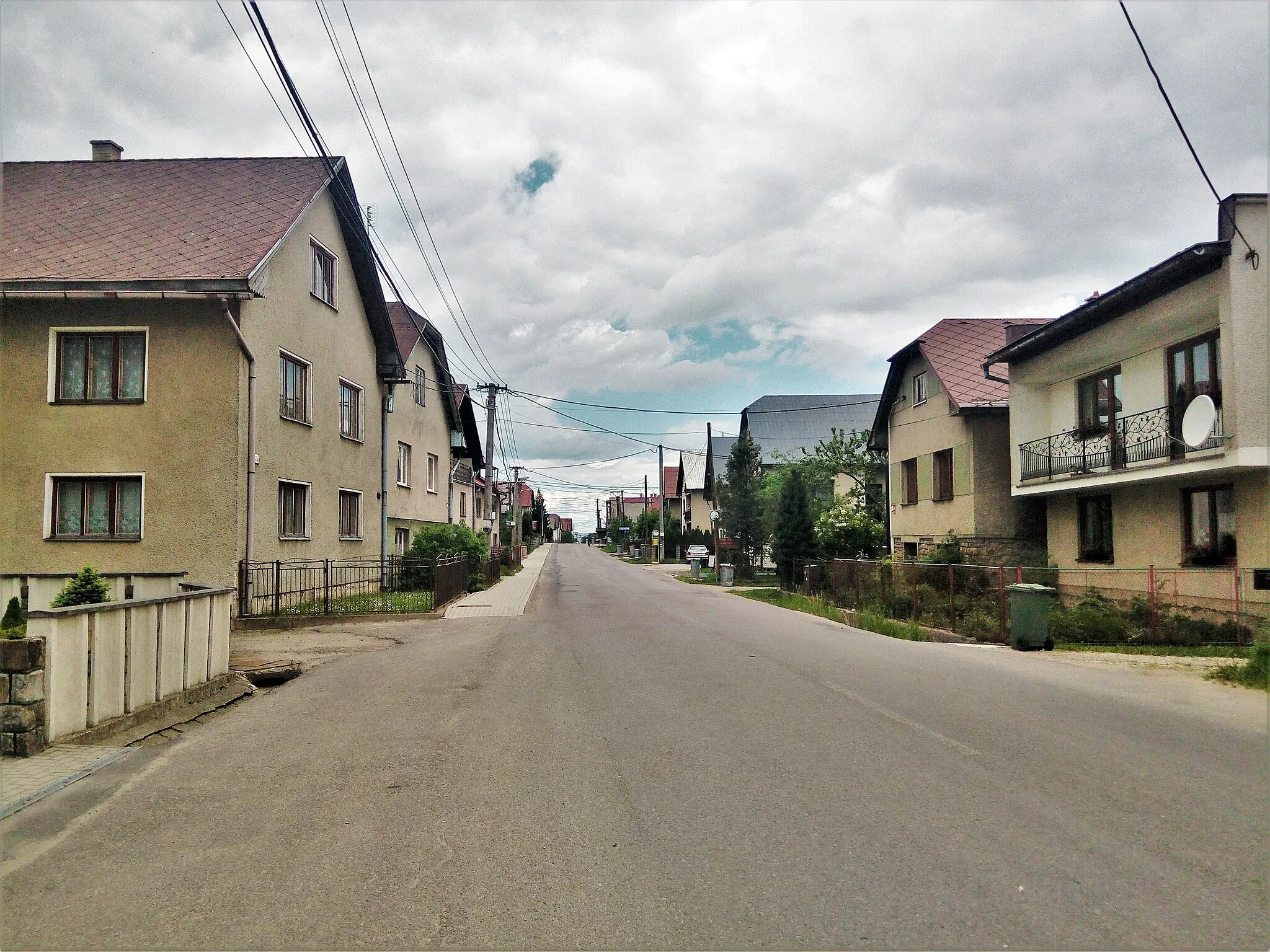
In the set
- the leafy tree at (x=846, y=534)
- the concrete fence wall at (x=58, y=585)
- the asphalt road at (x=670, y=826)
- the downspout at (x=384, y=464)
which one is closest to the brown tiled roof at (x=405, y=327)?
the downspout at (x=384, y=464)

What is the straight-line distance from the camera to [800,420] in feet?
203

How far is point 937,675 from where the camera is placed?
1048 cm

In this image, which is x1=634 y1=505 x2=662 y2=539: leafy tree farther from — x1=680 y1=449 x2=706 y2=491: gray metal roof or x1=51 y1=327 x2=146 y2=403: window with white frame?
x1=51 y1=327 x2=146 y2=403: window with white frame

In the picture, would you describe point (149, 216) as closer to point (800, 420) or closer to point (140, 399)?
point (140, 399)

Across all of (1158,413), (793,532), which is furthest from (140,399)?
(793,532)

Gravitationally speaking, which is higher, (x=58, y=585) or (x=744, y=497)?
(x=744, y=497)

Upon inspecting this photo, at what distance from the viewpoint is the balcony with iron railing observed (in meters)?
16.6

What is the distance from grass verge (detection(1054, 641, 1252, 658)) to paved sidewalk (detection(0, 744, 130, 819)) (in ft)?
42.7

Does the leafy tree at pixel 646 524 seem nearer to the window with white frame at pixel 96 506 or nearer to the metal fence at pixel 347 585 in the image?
the metal fence at pixel 347 585

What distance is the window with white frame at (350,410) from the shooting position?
72.7 feet

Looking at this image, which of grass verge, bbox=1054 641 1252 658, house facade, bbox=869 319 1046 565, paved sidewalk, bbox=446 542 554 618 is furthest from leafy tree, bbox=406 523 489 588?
grass verge, bbox=1054 641 1252 658

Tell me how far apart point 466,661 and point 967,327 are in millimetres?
21224

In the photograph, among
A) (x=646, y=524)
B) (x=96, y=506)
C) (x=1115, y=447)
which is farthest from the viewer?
(x=646, y=524)

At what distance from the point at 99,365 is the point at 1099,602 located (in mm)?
18970
